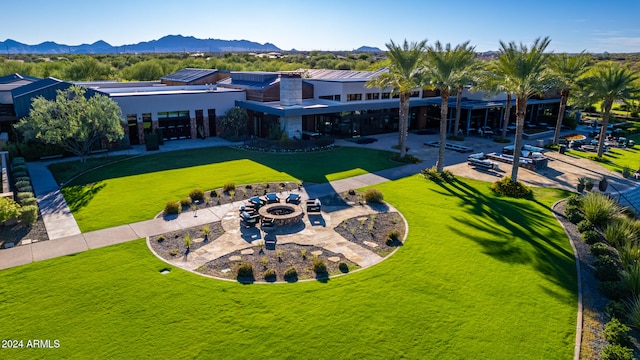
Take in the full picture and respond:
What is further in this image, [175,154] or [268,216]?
[175,154]

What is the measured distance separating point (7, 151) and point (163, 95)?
1366 centimetres

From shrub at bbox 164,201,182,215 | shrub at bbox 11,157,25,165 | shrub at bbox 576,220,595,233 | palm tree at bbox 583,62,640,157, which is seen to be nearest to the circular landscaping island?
shrub at bbox 164,201,182,215

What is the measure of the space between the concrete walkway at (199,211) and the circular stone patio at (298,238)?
1936 millimetres

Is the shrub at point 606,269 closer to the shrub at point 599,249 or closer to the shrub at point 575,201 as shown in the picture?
the shrub at point 599,249

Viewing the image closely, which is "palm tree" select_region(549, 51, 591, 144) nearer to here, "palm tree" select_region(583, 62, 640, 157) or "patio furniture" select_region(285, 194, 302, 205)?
"palm tree" select_region(583, 62, 640, 157)

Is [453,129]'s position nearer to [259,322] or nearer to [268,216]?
[268,216]

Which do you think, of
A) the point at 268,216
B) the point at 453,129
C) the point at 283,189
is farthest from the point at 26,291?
the point at 453,129

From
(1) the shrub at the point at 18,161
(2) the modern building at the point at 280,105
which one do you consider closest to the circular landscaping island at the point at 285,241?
(1) the shrub at the point at 18,161

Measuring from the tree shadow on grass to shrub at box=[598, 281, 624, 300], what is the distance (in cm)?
2623

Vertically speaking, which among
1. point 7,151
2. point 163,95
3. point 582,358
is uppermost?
point 163,95

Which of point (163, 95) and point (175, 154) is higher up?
point (163, 95)

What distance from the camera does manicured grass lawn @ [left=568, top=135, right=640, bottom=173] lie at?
33.7 meters

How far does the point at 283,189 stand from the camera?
2638cm


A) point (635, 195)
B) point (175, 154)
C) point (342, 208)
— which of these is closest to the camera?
point (342, 208)
